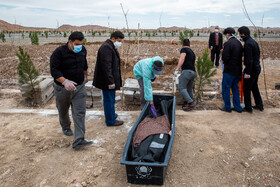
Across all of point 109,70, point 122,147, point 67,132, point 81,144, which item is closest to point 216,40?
point 109,70

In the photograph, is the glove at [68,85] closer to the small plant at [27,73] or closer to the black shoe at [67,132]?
the black shoe at [67,132]

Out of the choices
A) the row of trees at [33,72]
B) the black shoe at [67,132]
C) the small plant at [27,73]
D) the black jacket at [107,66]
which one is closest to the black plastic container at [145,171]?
the black jacket at [107,66]

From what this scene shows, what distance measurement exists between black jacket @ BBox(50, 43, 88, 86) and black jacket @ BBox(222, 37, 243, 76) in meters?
3.04

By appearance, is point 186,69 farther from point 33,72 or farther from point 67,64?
point 33,72

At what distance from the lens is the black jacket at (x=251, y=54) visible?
4.38 meters

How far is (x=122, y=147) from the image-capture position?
143 inches

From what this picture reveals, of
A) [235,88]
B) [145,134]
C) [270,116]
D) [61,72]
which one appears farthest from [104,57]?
[270,116]

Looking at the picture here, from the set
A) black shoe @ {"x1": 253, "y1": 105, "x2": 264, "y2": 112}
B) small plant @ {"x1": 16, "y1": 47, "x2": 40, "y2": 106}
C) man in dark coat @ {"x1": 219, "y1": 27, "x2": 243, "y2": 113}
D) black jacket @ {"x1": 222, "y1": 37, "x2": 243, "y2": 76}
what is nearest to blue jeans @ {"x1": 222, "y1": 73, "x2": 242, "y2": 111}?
man in dark coat @ {"x1": 219, "y1": 27, "x2": 243, "y2": 113}

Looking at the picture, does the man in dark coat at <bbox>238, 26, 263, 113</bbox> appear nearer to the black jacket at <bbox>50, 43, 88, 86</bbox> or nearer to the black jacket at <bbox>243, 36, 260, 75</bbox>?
the black jacket at <bbox>243, 36, 260, 75</bbox>

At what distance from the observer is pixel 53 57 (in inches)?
121

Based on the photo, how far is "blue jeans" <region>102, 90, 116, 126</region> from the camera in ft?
13.4

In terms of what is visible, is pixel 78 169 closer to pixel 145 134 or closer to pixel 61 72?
pixel 145 134

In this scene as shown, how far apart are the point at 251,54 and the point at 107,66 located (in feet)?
9.87

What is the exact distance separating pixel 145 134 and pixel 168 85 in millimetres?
4555
